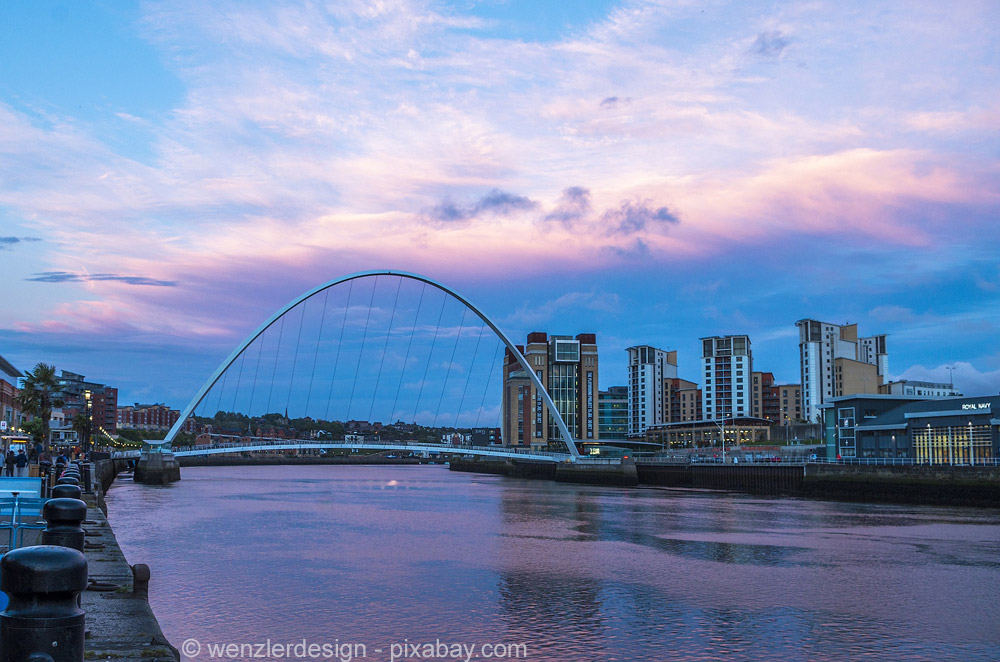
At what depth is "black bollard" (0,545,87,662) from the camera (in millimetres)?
3748

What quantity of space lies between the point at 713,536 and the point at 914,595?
47.2ft

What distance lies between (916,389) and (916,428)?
298ft

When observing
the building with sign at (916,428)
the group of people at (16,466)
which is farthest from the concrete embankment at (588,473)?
the group of people at (16,466)

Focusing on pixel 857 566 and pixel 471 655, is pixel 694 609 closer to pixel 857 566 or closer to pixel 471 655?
pixel 471 655

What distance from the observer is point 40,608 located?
3.84 meters

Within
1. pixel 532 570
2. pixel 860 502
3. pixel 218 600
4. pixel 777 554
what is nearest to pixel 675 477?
pixel 860 502

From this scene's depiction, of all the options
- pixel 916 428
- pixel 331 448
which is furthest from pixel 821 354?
pixel 331 448

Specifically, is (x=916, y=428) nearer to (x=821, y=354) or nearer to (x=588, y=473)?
(x=588, y=473)

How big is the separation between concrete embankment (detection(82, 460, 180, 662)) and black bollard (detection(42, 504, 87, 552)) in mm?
1362

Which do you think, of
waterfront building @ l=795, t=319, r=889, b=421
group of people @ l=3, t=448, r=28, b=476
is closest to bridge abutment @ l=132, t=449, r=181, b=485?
group of people @ l=3, t=448, r=28, b=476

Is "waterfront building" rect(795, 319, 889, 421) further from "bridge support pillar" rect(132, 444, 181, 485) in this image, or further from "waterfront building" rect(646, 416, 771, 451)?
"bridge support pillar" rect(132, 444, 181, 485)

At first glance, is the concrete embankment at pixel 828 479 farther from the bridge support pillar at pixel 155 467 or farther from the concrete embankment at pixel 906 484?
the bridge support pillar at pixel 155 467

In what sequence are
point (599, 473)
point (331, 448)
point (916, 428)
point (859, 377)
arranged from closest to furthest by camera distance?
1. point (916, 428)
2. point (331, 448)
3. point (599, 473)
4. point (859, 377)

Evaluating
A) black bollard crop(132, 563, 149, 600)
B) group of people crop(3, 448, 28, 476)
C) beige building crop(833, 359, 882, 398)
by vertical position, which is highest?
beige building crop(833, 359, 882, 398)
